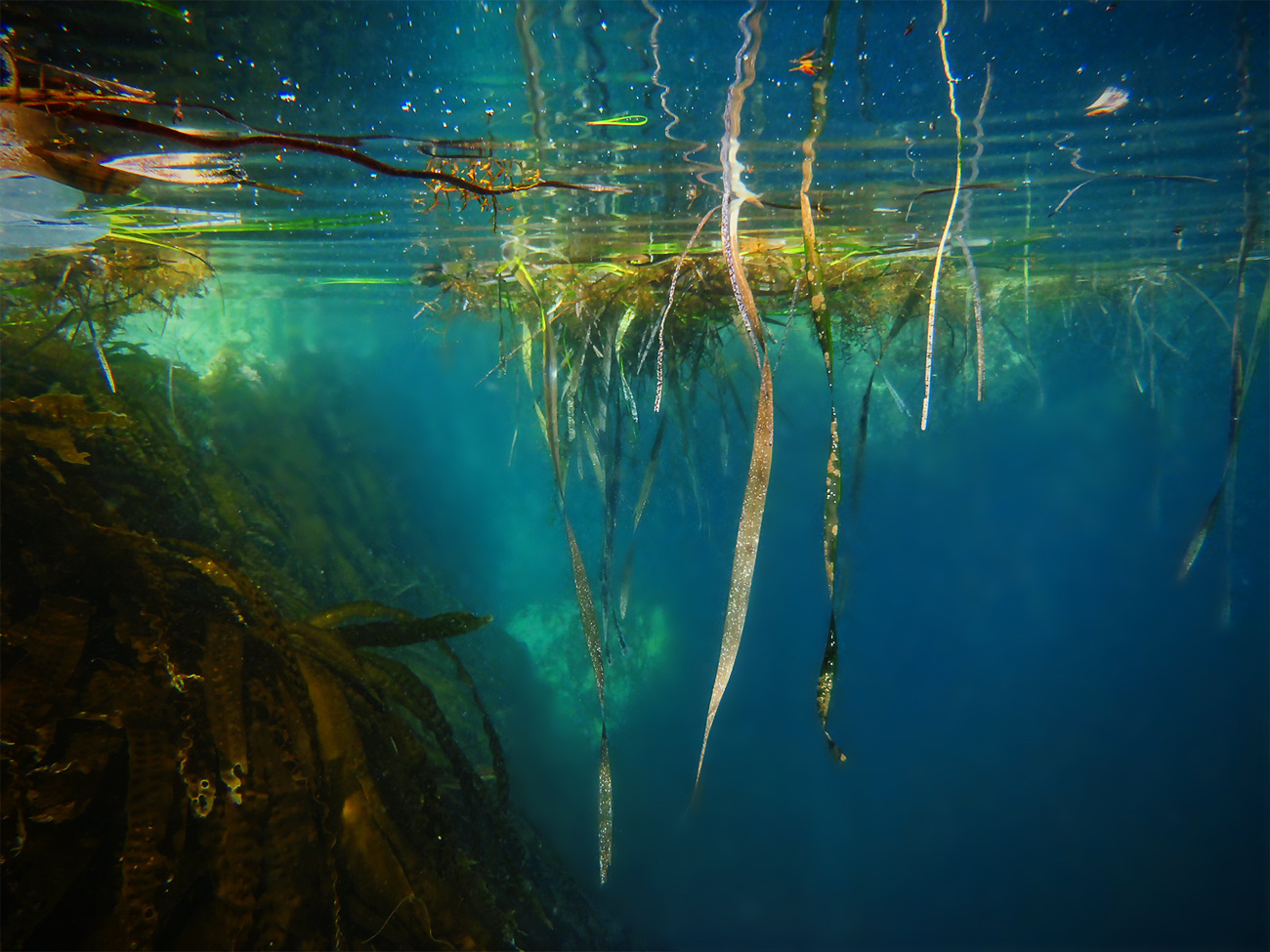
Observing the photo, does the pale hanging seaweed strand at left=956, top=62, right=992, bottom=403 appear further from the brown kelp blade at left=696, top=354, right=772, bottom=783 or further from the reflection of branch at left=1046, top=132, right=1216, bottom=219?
the brown kelp blade at left=696, top=354, right=772, bottom=783

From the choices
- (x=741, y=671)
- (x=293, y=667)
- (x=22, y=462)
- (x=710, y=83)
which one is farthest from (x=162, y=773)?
(x=741, y=671)

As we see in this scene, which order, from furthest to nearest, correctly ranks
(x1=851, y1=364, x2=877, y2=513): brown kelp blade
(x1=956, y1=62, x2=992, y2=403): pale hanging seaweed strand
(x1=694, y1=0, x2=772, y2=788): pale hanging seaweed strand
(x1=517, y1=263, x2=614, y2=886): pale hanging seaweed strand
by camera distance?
(x1=851, y1=364, x2=877, y2=513): brown kelp blade < (x1=956, y1=62, x2=992, y2=403): pale hanging seaweed strand < (x1=517, y1=263, x2=614, y2=886): pale hanging seaweed strand < (x1=694, y1=0, x2=772, y2=788): pale hanging seaweed strand

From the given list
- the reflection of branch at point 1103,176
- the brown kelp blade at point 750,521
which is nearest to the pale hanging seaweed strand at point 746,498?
the brown kelp blade at point 750,521

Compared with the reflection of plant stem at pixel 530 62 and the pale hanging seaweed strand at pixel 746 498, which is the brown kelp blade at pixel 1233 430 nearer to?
the pale hanging seaweed strand at pixel 746 498

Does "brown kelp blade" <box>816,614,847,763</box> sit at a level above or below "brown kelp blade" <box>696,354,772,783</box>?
below

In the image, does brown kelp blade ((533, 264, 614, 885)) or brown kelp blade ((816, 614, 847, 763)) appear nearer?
brown kelp blade ((816, 614, 847, 763))

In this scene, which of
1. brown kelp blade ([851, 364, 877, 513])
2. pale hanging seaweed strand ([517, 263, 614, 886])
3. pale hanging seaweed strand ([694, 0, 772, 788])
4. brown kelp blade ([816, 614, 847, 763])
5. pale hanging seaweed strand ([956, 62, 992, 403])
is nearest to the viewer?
pale hanging seaweed strand ([694, 0, 772, 788])

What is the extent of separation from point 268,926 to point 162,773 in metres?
0.92

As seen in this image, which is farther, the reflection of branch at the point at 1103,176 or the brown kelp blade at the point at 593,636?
the reflection of branch at the point at 1103,176

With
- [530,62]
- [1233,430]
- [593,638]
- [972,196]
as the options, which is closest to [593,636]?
[593,638]

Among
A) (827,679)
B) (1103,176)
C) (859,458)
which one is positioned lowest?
(827,679)

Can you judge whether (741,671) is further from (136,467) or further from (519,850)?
(136,467)

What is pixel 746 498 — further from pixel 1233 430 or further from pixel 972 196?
pixel 972 196

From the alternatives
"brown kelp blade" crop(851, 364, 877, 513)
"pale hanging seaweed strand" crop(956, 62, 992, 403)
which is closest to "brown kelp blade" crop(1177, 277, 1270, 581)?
"pale hanging seaweed strand" crop(956, 62, 992, 403)
